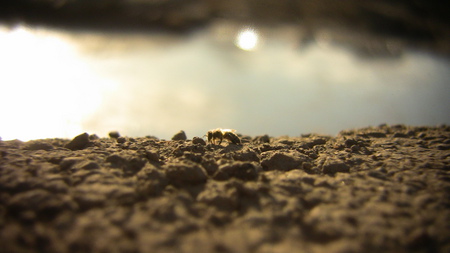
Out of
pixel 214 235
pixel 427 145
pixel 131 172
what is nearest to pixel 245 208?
pixel 214 235

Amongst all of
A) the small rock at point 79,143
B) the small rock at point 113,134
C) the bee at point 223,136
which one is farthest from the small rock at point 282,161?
the small rock at point 113,134

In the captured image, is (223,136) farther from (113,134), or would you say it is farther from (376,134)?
(376,134)

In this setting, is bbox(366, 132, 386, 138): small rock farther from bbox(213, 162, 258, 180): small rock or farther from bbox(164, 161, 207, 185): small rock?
bbox(164, 161, 207, 185): small rock

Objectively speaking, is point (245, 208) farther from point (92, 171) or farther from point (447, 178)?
point (447, 178)

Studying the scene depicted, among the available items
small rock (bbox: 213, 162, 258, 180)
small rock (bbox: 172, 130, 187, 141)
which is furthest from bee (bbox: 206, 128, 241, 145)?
small rock (bbox: 213, 162, 258, 180)

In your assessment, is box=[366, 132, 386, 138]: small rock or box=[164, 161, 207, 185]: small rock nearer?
box=[164, 161, 207, 185]: small rock
